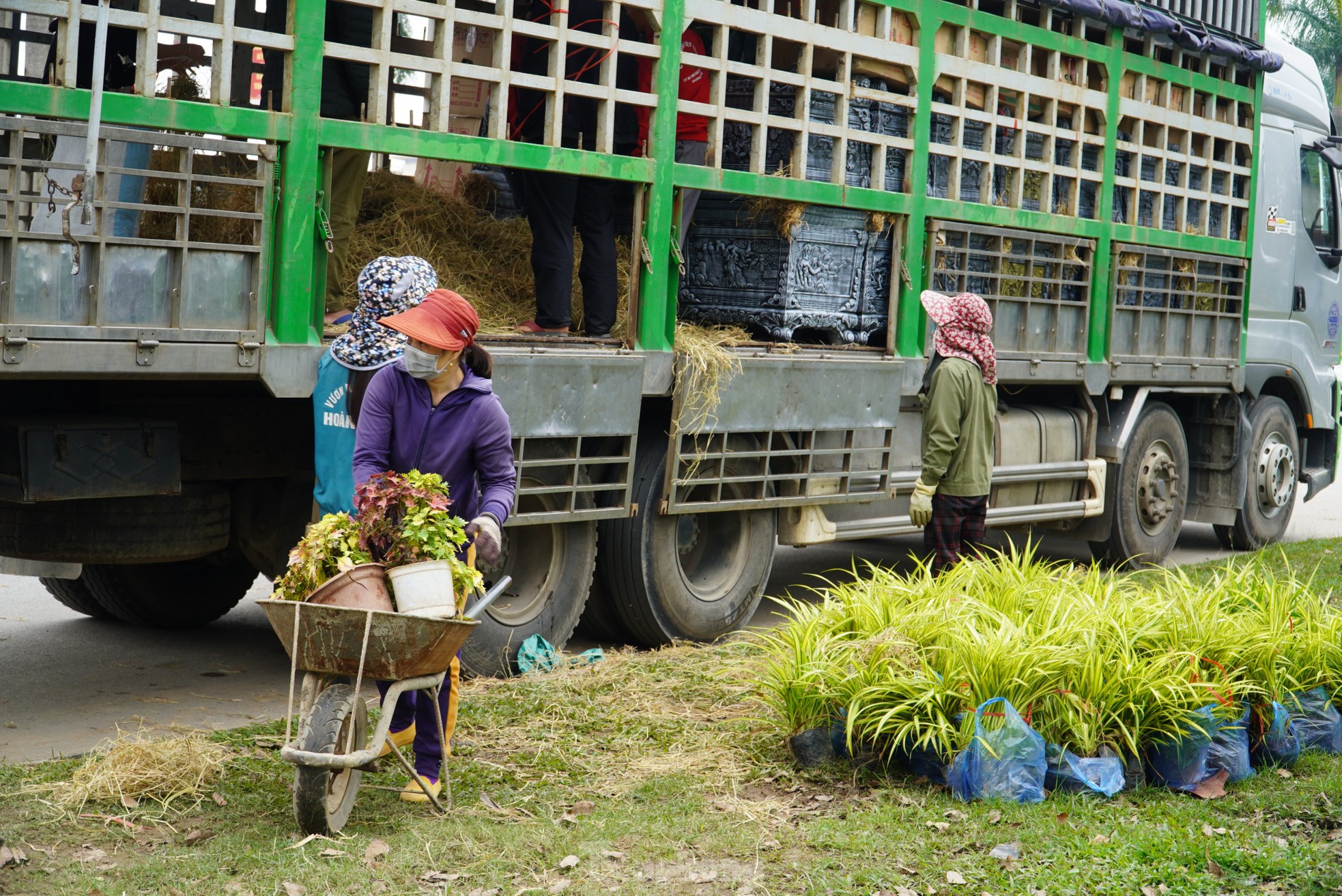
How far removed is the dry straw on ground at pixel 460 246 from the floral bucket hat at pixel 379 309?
130cm

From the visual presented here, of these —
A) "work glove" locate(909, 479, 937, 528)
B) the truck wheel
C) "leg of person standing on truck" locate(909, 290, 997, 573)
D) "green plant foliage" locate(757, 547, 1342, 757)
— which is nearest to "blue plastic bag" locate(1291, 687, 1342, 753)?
"green plant foliage" locate(757, 547, 1342, 757)

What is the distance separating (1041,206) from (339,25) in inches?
185

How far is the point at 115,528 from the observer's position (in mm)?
5859

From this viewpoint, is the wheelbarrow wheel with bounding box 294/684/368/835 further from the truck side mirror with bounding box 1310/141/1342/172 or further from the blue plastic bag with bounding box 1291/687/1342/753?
the truck side mirror with bounding box 1310/141/1342/172

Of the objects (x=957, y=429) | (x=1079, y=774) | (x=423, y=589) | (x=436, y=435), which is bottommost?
(x=1079, y=774)

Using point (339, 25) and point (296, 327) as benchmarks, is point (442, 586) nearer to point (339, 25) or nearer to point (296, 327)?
point (296, 327)

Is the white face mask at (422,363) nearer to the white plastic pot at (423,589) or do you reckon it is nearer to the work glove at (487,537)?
the work glove at (487,537)

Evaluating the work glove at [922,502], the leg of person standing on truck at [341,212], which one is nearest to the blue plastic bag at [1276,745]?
the work glove at [922,502]

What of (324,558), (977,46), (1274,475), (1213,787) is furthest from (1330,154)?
(324,558)

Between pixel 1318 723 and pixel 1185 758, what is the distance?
3.17 feet

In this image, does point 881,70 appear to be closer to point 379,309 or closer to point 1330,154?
point 379,309

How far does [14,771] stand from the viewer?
4.97 m

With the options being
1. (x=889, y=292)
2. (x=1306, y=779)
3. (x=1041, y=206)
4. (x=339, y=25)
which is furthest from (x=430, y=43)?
(x=1306, y=779)

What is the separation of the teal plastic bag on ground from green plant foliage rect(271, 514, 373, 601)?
2.25m
